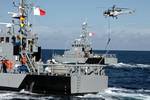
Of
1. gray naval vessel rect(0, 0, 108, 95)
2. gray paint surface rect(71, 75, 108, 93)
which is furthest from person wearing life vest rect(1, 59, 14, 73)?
gray paint surface rect(71, 75, 108, 93)

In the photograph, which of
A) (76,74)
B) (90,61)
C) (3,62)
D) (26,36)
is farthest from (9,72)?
(90,61)

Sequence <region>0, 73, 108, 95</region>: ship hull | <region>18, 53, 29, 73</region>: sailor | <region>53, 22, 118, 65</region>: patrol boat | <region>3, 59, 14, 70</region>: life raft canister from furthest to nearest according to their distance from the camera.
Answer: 1. <region>53, 22, 118, 65</region>: patrol boat
2. <region>3, 59, 14, 70</region>: life raft canister
3. <region>18, 53, 29, 73</region>: sailor
4. <region>0, 73, 108, 95</region>: ship hull

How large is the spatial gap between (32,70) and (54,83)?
3.14 m

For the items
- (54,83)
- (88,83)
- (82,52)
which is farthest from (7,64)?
(82,52)

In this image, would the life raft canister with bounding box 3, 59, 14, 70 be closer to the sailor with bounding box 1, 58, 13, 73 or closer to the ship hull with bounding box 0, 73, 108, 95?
the sailor with bounding box 1, 58, 13, 73

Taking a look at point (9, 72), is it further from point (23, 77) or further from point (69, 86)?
point (69, 86)

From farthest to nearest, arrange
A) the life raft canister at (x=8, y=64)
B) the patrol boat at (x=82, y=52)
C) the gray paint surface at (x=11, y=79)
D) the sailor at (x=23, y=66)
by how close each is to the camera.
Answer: the patrol boat at (x=82, y=52) < the life raft canister at (x=8, y=64) < the sailor at (x=23, y=66) < the gray paint surface at (x=11, y=79)

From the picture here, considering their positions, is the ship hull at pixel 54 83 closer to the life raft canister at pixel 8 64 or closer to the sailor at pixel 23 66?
the sailor at pixel 23 66

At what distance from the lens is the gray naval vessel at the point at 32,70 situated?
3225 centimetres

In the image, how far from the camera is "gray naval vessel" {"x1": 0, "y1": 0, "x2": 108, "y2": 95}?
3225 cm

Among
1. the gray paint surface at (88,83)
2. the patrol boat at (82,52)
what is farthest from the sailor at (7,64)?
the patrol boat at (82,52)

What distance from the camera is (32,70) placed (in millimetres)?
34531

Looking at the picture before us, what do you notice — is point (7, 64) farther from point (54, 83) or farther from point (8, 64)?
point (54, 83)

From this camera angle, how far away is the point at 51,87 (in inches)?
1282
